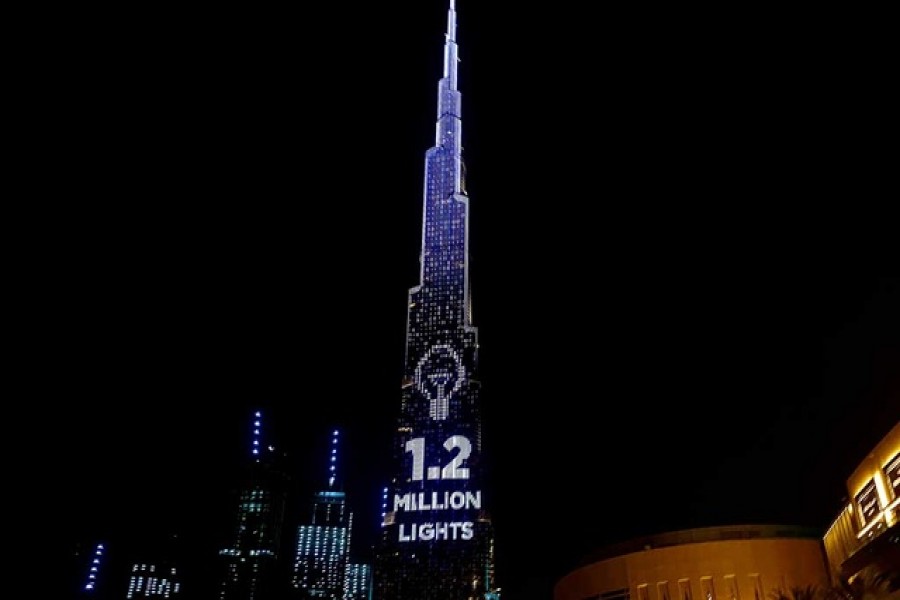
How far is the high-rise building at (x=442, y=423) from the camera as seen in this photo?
74.1 meters

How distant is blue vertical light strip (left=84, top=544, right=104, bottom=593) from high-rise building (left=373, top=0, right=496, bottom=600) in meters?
26.8

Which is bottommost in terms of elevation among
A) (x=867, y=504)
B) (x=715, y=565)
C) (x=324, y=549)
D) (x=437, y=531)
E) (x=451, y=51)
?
(x=867, y=504)

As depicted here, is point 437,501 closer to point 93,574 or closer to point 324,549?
point 93,574

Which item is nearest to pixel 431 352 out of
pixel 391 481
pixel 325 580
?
pixel 391 481

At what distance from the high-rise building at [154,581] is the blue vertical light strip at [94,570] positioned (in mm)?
40857

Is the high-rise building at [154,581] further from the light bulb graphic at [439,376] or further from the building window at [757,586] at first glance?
the building window at [757,586]

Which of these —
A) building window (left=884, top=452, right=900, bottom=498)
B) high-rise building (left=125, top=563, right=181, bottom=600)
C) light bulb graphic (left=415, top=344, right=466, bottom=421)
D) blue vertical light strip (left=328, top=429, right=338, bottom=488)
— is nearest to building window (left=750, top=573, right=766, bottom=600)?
building window (left=884, top=452, right=900, bottom=498)

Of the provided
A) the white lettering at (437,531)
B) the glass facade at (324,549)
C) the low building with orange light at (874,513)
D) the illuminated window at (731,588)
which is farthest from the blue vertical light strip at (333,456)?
the low building with orange light at (874,513)

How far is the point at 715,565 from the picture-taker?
149ft

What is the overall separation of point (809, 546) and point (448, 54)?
2135 inches

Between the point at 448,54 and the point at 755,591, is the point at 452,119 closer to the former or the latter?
the point at 448,54

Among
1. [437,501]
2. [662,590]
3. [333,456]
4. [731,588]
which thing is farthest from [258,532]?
[731,588]

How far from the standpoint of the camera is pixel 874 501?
2858 cm

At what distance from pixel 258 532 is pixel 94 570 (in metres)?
78.3
